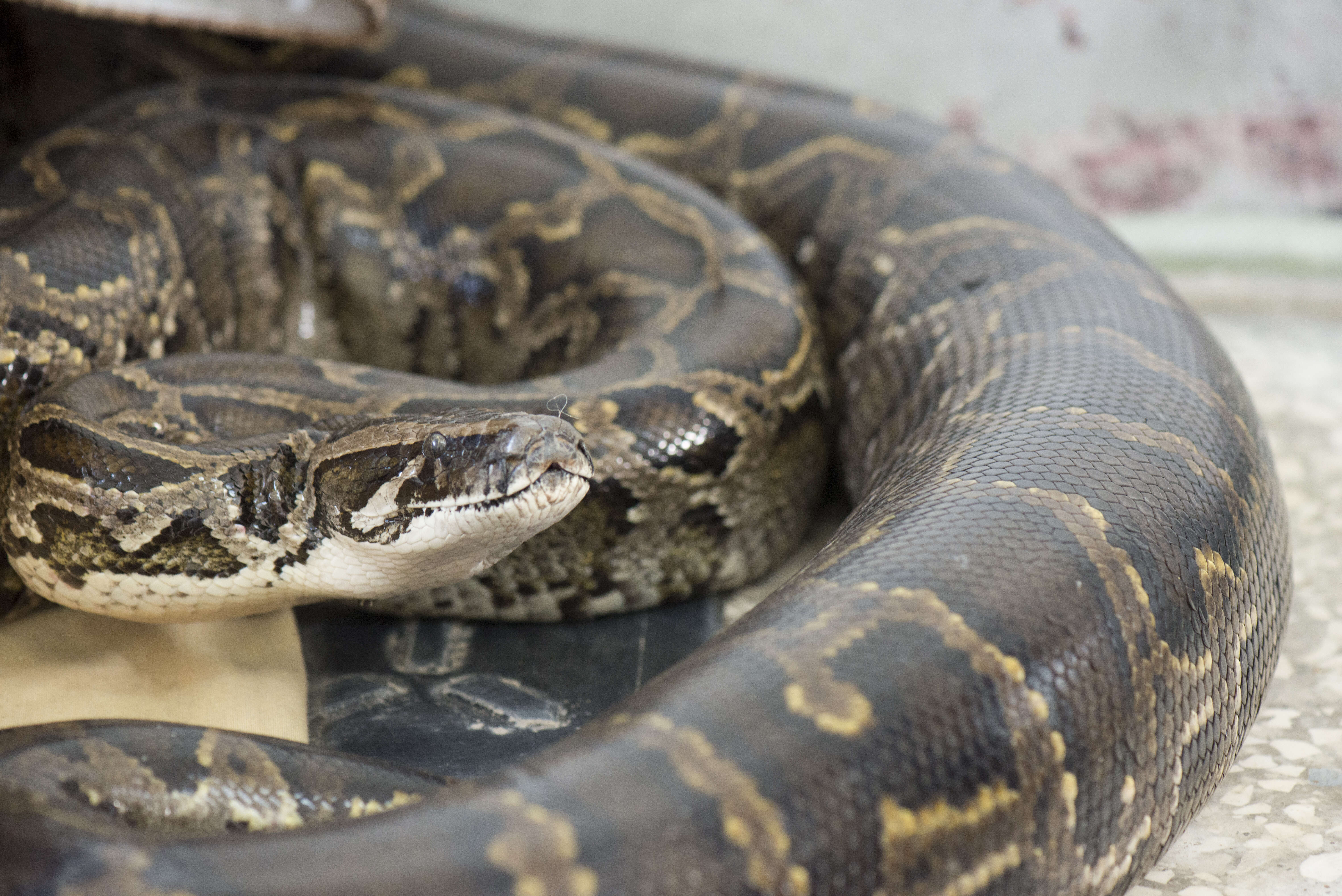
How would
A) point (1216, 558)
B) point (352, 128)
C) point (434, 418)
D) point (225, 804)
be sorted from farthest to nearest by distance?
point (352, 128), point (434, 418), point (1216, 558), point (225, 804)

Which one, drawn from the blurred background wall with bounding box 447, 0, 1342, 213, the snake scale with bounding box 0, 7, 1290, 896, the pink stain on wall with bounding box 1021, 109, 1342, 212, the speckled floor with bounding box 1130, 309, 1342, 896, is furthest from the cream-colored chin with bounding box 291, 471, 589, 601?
the pink stain on wall with bounding box 1021, 109, 1342, 212

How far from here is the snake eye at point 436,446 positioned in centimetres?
266

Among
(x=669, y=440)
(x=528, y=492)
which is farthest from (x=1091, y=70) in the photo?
(x=528, y=492)

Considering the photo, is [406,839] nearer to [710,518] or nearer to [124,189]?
[710,518]

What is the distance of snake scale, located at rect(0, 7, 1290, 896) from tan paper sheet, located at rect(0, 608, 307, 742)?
30cm

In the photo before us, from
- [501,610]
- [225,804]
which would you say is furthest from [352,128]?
[225,804]

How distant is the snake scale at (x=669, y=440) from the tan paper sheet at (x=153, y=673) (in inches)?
11.8

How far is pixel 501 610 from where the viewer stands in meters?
3.53

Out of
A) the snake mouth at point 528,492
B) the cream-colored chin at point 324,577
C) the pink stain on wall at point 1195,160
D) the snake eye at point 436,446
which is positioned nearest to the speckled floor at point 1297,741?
the snake mouth at point 528,492

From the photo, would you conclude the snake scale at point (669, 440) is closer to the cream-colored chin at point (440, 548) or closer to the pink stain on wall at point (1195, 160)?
the cream-colored chin at point (440, 548)

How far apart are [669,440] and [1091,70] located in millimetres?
4107

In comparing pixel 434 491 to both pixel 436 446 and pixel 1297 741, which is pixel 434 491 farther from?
pixel 1297 741

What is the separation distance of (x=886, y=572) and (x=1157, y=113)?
4.86 meters

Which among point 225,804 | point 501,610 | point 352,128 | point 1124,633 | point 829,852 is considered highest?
point 352,128
